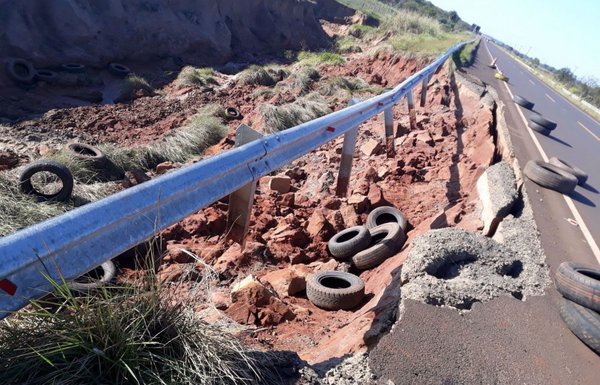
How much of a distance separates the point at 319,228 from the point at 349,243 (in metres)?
0.90

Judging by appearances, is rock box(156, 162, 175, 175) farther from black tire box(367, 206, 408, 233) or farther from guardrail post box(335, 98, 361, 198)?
black tire box(367, 206, 408, 233)

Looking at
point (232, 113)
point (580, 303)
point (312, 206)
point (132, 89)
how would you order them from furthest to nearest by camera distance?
point (132, 89) → point (232, 113) → point (312, 206) → point (580, 303)

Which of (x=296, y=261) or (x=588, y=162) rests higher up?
(x=588, y=162)

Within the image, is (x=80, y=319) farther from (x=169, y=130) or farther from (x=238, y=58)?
(x=238, y=58)

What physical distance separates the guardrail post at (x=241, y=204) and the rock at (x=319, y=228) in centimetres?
353

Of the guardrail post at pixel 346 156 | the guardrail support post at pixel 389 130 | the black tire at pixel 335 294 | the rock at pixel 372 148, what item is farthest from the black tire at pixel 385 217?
the rock at pixel 372 148

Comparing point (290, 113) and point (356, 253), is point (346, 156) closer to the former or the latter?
point (356, 253)

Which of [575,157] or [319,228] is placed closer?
[319,228]

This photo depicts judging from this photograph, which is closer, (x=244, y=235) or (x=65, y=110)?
(x=244, y=235)

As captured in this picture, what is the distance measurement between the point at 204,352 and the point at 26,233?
1.08 meters

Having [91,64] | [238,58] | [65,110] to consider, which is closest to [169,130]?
[65,110]

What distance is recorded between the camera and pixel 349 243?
662 cm

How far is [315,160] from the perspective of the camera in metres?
11.0

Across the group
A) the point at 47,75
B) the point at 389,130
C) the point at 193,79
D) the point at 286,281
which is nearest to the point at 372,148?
the point at 389,130
